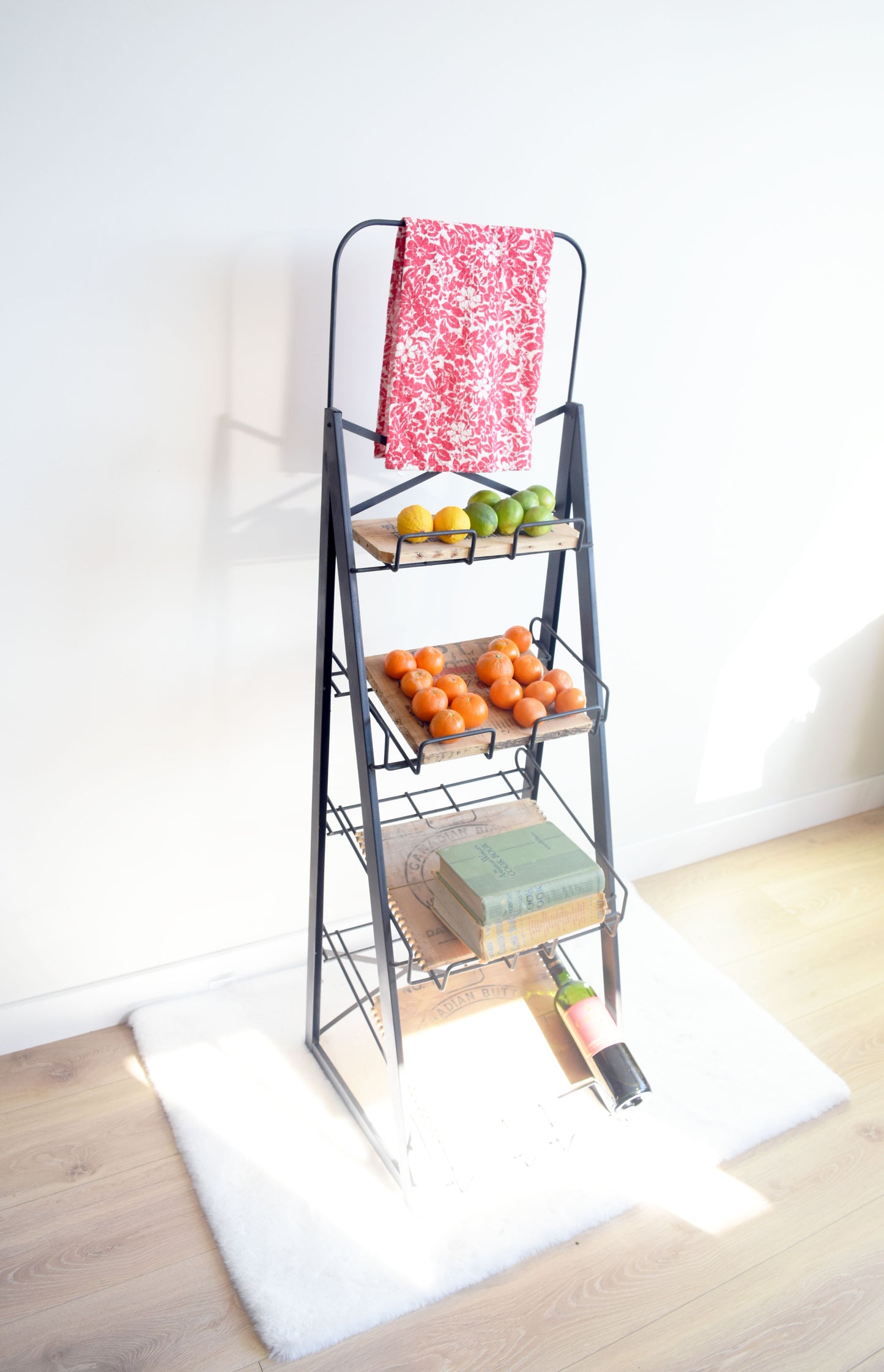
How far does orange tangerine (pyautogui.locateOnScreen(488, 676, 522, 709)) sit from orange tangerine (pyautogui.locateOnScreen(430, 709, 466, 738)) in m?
0.13

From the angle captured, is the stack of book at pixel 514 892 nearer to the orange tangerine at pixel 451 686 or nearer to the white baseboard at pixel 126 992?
the orange tangerine at pixel 451 686

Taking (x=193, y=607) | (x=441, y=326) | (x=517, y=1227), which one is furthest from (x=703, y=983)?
(x=441, y=326)

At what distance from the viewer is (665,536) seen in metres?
2.12

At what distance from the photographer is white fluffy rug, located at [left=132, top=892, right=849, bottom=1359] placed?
4.90ft

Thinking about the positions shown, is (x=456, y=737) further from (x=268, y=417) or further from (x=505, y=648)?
(x=268, y=417)

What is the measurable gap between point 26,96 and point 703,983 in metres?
2.13

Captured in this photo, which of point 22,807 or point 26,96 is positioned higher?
point 26,96

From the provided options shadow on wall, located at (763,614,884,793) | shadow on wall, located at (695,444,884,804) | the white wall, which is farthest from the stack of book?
shadow on wall, located at (763,614,884,793)

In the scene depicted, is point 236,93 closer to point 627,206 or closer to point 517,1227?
point 627,206

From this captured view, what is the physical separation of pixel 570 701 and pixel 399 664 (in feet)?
0.94

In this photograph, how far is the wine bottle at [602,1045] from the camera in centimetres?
165

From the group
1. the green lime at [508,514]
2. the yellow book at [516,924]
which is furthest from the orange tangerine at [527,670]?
the yellow book at [516,924]

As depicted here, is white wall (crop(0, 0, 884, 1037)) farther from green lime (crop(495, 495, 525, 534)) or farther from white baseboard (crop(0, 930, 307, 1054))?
green lime (crop(495, 495, 525, 534))

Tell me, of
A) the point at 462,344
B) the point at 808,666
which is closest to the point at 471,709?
the point at 462,344
